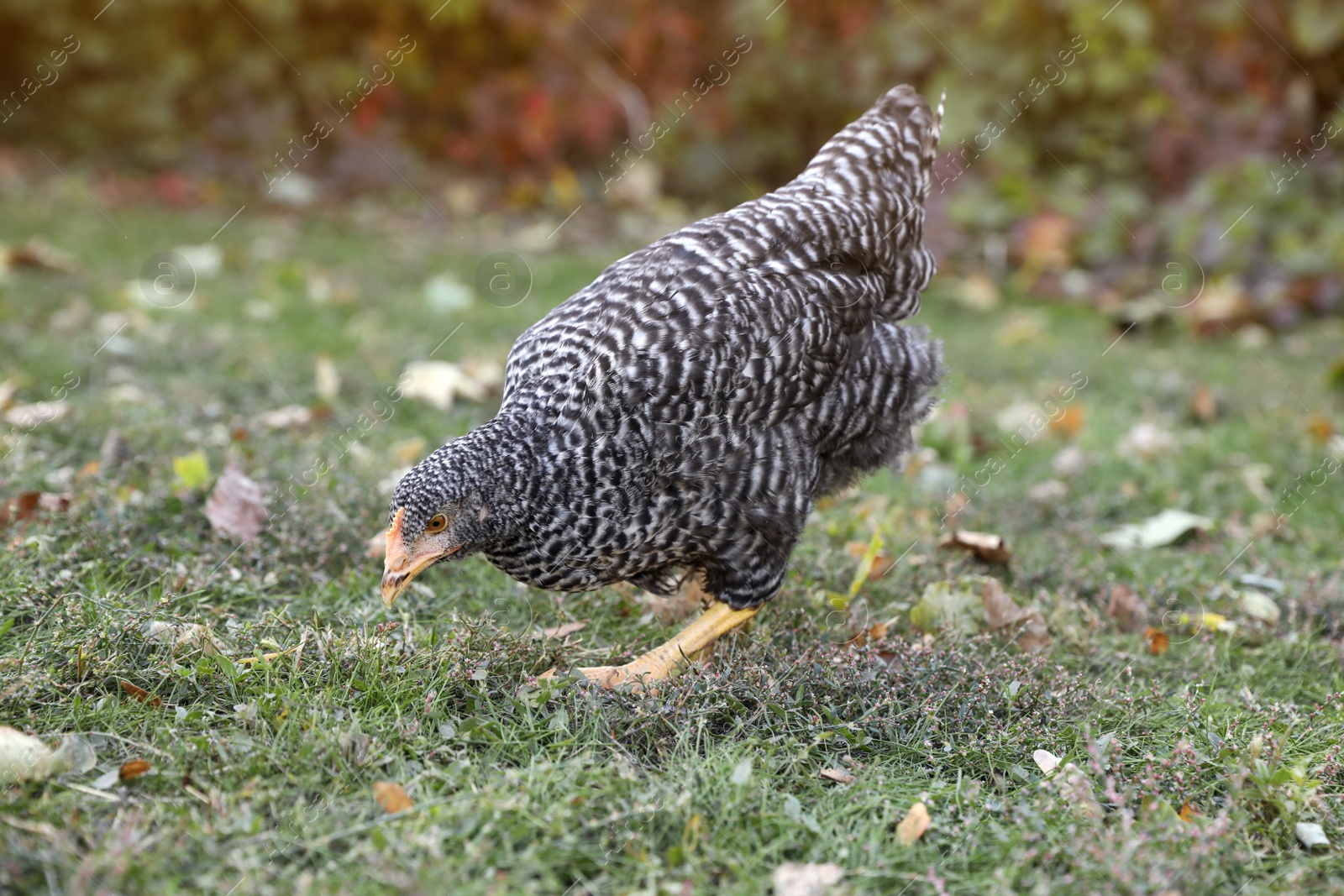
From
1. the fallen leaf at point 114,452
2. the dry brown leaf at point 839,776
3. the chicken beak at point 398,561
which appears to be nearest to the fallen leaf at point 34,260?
the fallen leaf at point 114,452

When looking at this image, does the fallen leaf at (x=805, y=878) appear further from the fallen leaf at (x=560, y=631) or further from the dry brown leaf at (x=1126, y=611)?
the dry brown leaf at (x=1126, y=611)

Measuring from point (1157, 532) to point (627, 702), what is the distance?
2284mm

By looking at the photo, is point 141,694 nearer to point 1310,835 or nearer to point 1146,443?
point 1310,835

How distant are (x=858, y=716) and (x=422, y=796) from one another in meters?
0.98

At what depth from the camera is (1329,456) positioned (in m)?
4.51

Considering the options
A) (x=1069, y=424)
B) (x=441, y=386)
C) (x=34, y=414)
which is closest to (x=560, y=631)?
(x=441, y=386)

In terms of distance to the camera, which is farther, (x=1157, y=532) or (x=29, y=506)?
(x=1157, y=532)

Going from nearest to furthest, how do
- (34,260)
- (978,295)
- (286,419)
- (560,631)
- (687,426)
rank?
(687,426)
(560,631)
(286,419)
(34,260)
(978,295)

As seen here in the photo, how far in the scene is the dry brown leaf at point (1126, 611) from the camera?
326cm

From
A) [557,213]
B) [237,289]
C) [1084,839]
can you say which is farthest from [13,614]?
[557,213]

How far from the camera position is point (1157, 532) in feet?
12.6

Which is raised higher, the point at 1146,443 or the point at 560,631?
the point at 560,631

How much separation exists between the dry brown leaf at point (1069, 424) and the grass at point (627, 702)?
1.43 feet

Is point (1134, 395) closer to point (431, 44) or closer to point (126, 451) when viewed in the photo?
point (126, 451)
